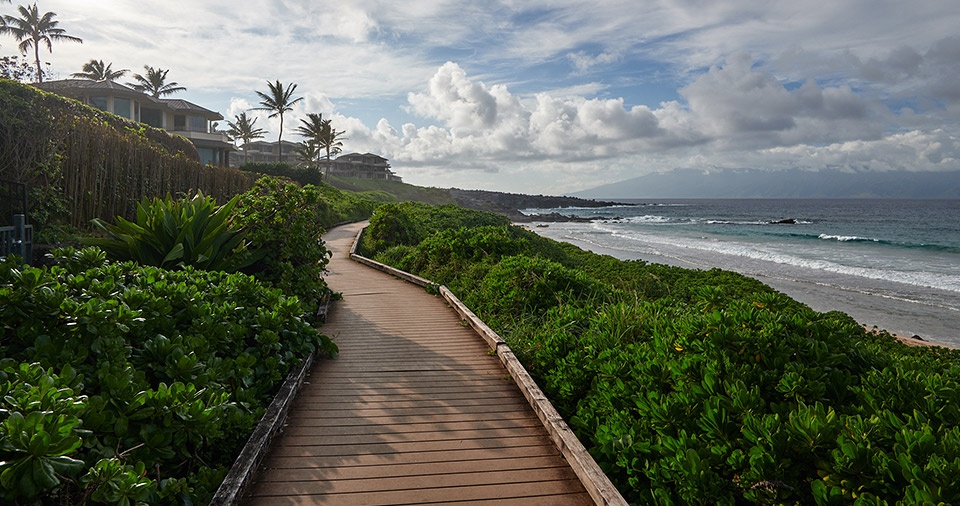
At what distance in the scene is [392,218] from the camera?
17.5 meters

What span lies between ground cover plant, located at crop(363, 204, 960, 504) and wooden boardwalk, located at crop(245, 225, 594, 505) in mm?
455

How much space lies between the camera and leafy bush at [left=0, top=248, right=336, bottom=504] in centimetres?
220

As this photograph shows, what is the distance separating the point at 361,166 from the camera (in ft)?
319

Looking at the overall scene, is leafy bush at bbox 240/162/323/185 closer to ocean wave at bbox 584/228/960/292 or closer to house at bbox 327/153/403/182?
ocean wave at bbox 584/228/960/292

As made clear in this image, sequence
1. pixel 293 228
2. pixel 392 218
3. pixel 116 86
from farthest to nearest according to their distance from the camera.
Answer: pixel 116 86, pixel 392 218, pixel 293 228

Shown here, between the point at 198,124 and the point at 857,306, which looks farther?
the point at 198,124

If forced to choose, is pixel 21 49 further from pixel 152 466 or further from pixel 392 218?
pixel 152 466

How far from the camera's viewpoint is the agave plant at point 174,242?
683cm

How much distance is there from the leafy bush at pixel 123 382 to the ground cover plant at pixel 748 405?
8.14ft

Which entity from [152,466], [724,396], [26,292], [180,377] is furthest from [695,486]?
[26,292]

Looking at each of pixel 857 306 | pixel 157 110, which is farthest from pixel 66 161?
pixel 157 110

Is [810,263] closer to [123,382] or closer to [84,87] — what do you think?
[123,382]

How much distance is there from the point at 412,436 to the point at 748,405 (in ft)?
7.44

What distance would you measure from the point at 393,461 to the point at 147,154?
10.3 metres
